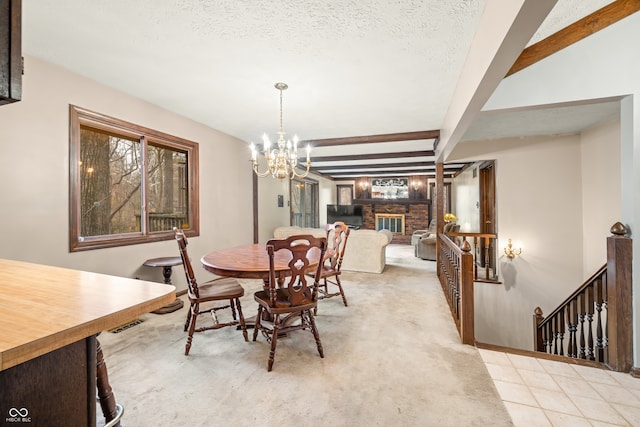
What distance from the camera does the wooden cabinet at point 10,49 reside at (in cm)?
82

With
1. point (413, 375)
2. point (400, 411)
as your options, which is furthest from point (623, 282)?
point (400, 411)

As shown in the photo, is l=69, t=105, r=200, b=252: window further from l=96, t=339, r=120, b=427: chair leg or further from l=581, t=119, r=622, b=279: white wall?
l=581, t=119, r=622, b=279: white wall

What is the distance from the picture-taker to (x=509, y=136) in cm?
436

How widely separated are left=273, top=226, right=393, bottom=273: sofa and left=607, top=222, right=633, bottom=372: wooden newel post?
282cm

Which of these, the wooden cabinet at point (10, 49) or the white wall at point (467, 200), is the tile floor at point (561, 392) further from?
the white wall at point (467, 200)

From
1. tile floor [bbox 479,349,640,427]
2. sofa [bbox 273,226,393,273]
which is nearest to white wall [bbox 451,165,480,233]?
sofa [bbox 273,226,393,273]

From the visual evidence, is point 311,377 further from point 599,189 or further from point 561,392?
point 599,189

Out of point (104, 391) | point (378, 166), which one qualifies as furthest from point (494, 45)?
point (378, 166)

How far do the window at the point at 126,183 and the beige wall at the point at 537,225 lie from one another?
480 cm

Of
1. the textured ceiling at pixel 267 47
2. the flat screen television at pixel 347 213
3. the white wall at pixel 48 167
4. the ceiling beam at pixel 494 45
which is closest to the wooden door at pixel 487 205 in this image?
the textured ceiling at pixel 267 47

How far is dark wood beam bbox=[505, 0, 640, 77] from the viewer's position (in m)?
1.95

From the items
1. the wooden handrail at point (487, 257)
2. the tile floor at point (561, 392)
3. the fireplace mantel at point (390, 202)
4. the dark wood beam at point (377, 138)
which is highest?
the dark wood beam at point (377, 138)

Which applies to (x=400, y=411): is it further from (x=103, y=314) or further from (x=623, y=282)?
(x=623, y=282)

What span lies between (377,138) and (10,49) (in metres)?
4.25
